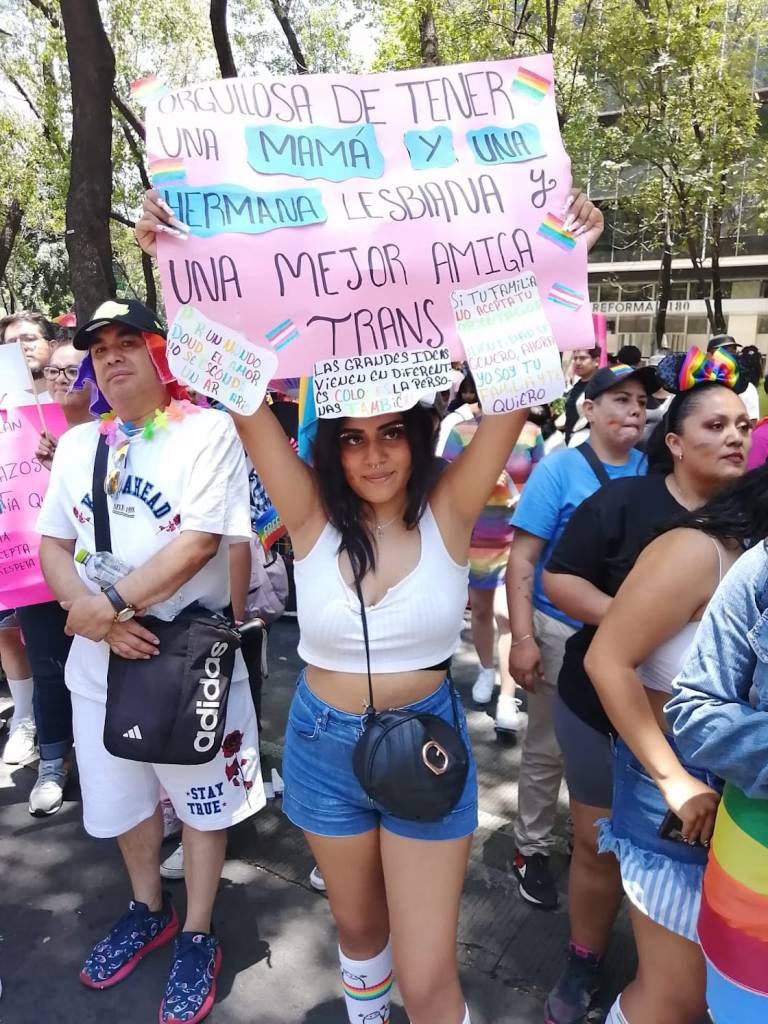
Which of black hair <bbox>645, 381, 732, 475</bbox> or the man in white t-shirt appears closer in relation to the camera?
black hair <bbox>645, 381, 732, 475</bbox>

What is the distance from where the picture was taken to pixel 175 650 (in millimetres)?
2314

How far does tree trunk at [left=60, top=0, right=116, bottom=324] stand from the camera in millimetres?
6090

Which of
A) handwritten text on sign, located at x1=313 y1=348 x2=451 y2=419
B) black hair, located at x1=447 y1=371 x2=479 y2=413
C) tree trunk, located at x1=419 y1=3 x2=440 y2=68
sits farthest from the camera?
tree trunk, located at x1=419 y1=3 x2=440 y2=68

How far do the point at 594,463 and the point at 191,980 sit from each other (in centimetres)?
211

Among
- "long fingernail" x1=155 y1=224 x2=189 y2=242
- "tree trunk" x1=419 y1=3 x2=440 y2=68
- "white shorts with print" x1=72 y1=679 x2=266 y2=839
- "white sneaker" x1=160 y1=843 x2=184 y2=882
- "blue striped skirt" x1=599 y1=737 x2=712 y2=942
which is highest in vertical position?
"tree trunk" x1=419 y1=3 x2=440 y2=68

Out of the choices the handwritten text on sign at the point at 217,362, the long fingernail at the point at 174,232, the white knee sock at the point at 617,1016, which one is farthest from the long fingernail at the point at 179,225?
the white knee sock at the point at 617,1016

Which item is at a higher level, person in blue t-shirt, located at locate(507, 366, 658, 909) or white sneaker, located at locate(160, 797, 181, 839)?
person in blue t-shirt, located at locate(507, 366, 658, 909)

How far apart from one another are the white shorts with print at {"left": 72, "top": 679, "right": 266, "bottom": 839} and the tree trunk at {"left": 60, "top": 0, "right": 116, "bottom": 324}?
4445mm

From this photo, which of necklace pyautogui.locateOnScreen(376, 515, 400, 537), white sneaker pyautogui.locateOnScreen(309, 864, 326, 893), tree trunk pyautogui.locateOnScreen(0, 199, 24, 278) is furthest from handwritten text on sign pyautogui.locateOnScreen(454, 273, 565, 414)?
tree trunk pyautogui.locateOnScreen(0, 199, 24, 278)

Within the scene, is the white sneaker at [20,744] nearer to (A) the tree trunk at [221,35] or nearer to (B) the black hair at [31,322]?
(B) the black hair at [31,322]

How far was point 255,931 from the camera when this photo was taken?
269 centimetres

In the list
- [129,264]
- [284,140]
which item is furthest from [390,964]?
[129,264]

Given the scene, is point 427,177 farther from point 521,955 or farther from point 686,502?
point 521,955

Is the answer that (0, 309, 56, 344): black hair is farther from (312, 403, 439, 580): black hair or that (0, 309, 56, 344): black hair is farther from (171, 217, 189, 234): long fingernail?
(312, 403, 439, 580): black hair
